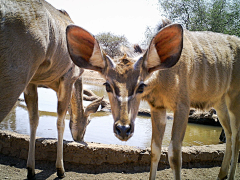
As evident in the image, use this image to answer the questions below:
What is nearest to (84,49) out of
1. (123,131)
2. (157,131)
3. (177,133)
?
(123,131)

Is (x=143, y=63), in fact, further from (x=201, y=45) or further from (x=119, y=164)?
(x=119, y=164)

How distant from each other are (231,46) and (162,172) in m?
2.65

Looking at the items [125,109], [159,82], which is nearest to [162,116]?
[159,82]

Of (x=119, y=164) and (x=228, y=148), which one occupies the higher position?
(x=228, y=148)

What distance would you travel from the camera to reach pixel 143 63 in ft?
9.92

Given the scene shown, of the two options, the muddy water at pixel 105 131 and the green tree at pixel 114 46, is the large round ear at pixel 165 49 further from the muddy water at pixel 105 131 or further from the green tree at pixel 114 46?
the muddy water at pixel 105 131

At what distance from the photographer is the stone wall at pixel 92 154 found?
4508 millimetres

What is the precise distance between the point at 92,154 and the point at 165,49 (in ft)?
8.22

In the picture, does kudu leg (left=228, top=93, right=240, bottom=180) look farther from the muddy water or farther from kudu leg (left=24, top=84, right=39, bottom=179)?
kudu leg (left=24, top=84, right=39, bottom=179)

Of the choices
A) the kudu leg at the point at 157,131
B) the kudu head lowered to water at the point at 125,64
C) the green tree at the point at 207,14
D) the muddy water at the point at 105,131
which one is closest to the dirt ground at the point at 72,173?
the kudu leg at the point at 157,131

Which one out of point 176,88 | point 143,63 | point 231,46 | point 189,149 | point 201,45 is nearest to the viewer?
point 143,63

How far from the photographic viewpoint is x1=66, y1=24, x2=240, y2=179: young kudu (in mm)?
2844

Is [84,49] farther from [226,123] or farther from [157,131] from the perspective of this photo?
[226,123]

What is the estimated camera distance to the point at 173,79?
133 inches
